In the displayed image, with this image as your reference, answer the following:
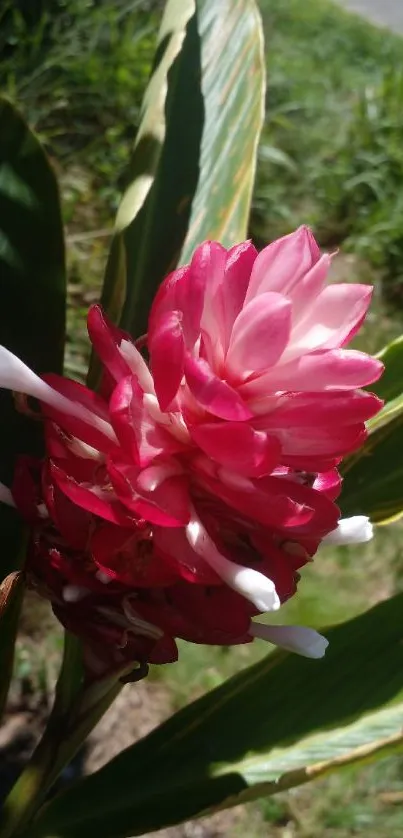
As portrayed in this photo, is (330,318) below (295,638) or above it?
above

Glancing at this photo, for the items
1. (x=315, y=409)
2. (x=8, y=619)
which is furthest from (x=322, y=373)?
(x=8, y=619)

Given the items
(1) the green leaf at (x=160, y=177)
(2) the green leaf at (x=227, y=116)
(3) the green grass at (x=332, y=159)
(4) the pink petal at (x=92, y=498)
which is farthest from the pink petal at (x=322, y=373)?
(3) the green grass at (x=332, y=159)

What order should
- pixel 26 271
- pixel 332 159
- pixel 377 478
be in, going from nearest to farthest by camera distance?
pixel 26 271
pixel 377 478
pixel 332 159

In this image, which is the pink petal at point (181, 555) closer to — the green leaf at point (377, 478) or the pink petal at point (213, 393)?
the pink petal at point (213, 393)

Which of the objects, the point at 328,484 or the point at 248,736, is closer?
the point at 328,484

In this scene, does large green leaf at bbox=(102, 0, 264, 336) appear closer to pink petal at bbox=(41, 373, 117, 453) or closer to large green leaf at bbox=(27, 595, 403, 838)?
pink petal at bbox=(41, 373, 117, 453)

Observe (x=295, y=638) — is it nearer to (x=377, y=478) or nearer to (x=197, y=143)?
(x=377, y=478)
